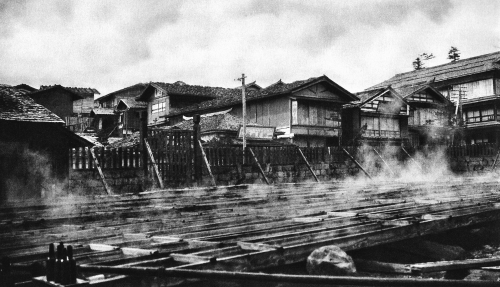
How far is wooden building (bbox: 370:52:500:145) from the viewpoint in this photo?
33500 mm

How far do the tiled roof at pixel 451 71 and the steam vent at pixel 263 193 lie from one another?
12.1 inches

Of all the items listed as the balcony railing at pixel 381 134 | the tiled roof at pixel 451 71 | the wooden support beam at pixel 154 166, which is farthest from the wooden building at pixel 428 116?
the wooden support beam at pixel 154 166

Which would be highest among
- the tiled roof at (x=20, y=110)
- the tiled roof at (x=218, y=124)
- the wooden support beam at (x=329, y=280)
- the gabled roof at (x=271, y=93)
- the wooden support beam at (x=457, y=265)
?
the gabled roof at (x=271, y=93)

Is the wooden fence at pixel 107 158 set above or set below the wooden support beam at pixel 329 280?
above

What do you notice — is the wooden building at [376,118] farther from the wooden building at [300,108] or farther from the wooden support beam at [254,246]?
the wooden support beam at [254,246]

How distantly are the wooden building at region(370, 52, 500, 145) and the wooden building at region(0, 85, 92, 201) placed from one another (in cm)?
2842

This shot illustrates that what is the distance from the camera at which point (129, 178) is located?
13328 millimetres

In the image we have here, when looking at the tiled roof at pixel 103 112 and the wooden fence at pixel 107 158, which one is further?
the tiled roof at pixel 103 112

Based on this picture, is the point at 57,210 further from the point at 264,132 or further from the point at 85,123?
the point at 85,123

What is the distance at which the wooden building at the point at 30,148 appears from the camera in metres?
12.2

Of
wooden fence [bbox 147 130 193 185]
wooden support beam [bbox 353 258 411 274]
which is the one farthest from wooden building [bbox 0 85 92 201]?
wooden support beam [bbox 353 258 411 274]

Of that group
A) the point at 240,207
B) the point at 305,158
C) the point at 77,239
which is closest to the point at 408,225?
the point at 240,207

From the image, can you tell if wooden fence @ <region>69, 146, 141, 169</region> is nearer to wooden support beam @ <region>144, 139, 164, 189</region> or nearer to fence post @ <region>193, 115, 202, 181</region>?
wooden support beam @ <region>144, 139, 164, 189</region>

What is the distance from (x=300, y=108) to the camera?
28.0 meters
